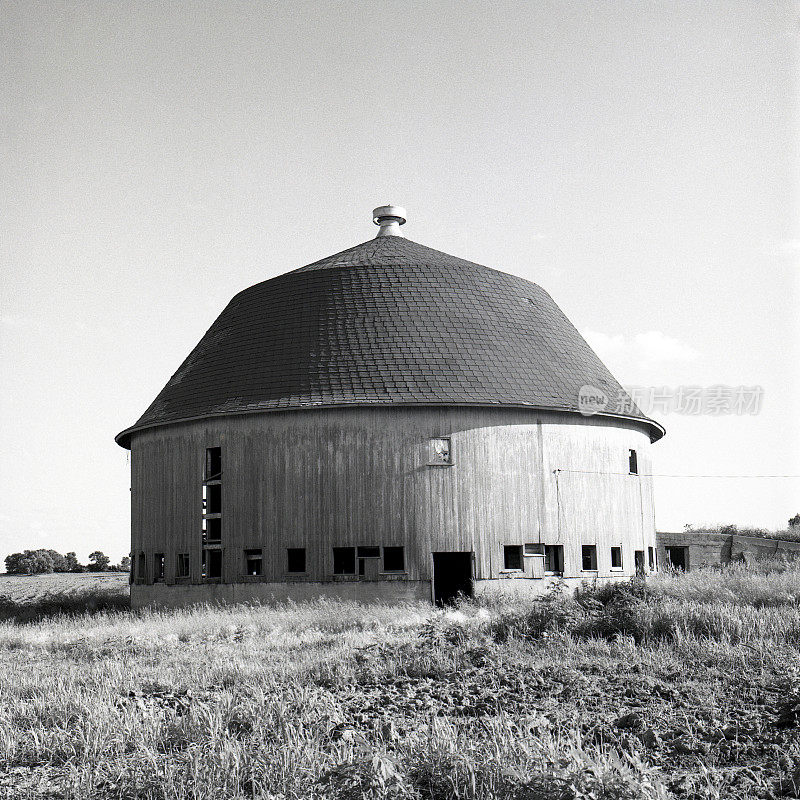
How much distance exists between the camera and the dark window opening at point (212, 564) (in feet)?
79.5

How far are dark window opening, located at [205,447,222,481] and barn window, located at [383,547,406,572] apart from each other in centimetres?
484

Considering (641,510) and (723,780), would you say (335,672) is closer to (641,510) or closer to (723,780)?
(723,780)

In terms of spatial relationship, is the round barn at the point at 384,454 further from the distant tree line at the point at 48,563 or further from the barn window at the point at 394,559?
the distant tree line at the point at 48,563

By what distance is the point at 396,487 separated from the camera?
A: 75.7ft

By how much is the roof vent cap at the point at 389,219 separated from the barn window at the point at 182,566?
1154 centimetres

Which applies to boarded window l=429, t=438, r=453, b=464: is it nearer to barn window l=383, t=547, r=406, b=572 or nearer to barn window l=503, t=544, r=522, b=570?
barn window l=383, t=547, r=406, b=572

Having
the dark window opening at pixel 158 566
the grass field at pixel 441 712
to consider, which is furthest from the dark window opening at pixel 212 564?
the grass field at pixel 441 712

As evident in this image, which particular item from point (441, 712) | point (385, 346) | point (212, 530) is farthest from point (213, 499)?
point (441, 712)

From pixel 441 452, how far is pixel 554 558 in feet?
12.8

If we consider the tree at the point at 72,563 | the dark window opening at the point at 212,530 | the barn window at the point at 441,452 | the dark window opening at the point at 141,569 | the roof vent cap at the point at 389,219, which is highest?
the roof vent cap at the point at 389,219

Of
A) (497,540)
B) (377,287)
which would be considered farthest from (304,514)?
Result: (377,287)

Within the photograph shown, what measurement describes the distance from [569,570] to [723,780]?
17061mm

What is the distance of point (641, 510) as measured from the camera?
2678cm

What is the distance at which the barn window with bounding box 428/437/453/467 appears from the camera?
76.3 ft
